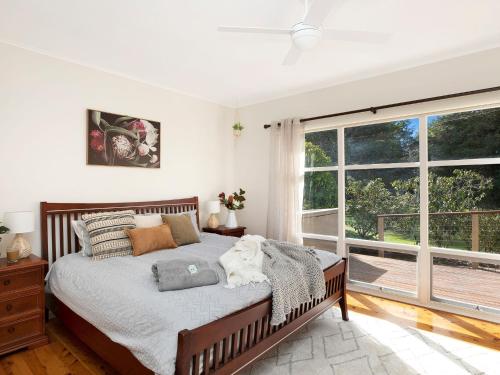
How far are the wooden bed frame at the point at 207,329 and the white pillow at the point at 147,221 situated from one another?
49 cm

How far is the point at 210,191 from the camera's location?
4.69 m

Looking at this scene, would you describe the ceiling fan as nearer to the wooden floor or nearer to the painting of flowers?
the painting of flowers

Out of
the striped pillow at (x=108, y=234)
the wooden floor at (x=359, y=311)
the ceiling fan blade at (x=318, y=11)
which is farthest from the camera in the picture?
the striped pillow at (x=108, y=234)

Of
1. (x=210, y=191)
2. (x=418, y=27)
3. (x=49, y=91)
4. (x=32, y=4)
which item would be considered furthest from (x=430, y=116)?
(x=49, y=91)

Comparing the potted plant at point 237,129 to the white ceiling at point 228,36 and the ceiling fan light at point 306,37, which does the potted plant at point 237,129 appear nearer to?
the white ceiling at point 228,36

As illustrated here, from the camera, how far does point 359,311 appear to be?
3184 mm

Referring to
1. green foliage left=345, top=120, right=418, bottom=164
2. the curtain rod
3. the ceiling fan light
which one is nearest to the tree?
green foliage left=345, top=120, right=418, bottom=164

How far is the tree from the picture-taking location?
Answer: 13.0ft

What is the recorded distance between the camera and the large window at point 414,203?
3.02m

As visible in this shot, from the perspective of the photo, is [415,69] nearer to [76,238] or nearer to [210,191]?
[210,191]

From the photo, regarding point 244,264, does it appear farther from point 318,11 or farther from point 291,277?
point 318,11

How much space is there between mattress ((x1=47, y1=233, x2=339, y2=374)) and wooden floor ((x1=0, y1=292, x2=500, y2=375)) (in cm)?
38

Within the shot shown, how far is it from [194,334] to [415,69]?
11.2 ft

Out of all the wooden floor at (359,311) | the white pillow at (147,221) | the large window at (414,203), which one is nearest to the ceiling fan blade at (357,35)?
the large window at (414,203)
